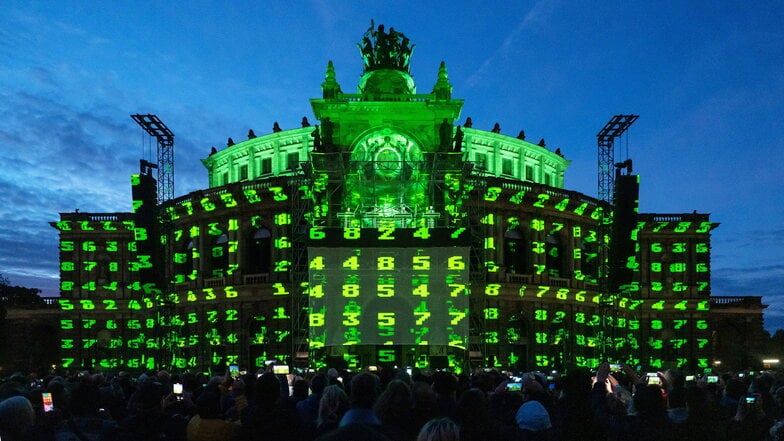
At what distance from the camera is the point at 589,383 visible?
31.0ft

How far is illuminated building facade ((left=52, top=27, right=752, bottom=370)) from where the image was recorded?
43.8 meters

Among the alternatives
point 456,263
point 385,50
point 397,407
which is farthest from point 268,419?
point 385,50

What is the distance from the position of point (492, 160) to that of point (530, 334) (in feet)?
59.7

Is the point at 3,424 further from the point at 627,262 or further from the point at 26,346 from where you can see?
the point at 26,346

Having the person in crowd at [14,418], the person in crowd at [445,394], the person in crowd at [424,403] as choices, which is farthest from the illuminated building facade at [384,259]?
the person in crowd at [14,418]

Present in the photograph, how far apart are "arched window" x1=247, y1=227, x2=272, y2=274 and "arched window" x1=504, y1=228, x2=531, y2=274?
17.1m

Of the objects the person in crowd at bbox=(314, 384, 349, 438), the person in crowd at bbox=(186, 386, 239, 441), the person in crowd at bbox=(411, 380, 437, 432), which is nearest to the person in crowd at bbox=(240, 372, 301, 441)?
the person in crowd at bbox=(186, 386, 239, 441)

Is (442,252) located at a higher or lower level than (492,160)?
lower

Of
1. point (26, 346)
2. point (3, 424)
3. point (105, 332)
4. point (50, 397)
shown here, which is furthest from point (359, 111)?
point (3, 424)

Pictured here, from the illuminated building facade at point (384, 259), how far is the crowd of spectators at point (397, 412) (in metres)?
27.4

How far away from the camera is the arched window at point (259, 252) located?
199 ft

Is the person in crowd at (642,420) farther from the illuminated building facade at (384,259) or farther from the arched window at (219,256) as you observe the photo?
the arched window at (219,256)

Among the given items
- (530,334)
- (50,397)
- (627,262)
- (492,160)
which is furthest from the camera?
(492,160)

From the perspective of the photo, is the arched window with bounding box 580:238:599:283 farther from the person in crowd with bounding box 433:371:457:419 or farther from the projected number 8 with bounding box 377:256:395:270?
the person in crowd with bounding box 433:371:457:419
